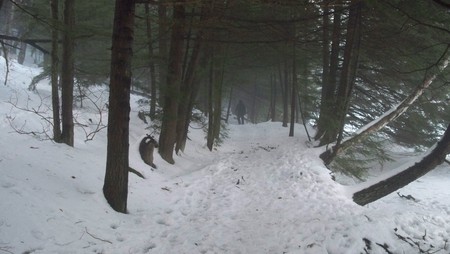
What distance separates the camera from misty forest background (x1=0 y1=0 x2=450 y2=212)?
5895mm

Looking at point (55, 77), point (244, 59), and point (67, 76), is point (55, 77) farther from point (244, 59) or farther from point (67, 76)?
point (244, 59)

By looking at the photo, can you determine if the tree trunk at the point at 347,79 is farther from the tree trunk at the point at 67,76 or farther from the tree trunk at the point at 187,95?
the tree trunk at the point at 67,76

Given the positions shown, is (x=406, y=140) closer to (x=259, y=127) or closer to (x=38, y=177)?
(x=259, y=127)

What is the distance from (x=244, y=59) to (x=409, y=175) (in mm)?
11607

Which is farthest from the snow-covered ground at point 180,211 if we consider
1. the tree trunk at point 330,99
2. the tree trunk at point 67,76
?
the tree trunk at point 330,99

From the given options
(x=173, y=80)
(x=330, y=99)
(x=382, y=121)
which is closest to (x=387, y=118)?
(x=382, y=121)

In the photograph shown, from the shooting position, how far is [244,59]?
1795cm

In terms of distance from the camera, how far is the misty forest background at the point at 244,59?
5895 millimetres

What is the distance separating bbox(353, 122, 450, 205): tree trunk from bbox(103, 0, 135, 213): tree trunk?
532cm

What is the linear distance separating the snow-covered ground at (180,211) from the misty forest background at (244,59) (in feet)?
2.25

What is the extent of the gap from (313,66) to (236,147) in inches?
217

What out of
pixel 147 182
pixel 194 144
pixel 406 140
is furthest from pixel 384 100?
pixel 147 182

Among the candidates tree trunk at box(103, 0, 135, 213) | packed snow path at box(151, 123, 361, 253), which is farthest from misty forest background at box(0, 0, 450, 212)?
packed snow path at box(151, 123, 361, 253)

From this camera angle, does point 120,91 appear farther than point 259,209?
No
